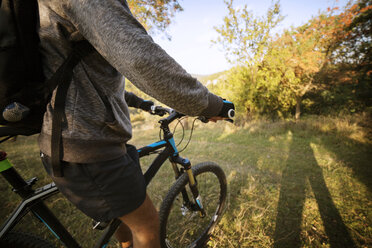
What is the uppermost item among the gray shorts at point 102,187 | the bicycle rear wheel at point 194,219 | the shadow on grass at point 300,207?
the gray shorts at point 102,187

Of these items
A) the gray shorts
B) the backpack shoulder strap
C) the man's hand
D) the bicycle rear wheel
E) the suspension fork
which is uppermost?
the backpack shoulder strap

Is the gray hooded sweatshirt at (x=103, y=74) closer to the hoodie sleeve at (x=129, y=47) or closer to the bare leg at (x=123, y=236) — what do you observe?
the hoodie sleeve at (x=129, y=47)

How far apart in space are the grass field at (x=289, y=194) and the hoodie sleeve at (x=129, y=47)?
2159mm

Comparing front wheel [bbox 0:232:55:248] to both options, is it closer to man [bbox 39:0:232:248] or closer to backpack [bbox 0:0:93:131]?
man [bbox 39:0:232:248]

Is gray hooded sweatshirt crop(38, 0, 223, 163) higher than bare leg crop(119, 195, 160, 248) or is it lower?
higher

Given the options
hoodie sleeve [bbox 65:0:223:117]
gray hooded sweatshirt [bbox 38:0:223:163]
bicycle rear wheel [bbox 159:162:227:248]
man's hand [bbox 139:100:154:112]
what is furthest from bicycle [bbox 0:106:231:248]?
hoodie sleeve [bbox 65:0:223:117]

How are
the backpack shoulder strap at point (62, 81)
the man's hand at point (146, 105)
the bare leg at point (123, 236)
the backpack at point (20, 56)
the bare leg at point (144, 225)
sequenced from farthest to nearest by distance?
the man's hand at point (146, 105) → the bare leg at point (123, 236) → the bare leg at point (144, 225) → the backpack shoulder strap at point (62, 81) → the backpack at point (20, 56)

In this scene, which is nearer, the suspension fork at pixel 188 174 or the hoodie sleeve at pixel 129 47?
the hoodie sleeve at pixel 129 47

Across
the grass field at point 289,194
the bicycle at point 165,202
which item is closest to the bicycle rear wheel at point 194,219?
the bicycle at point 165,202

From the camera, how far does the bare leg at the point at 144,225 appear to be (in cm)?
100

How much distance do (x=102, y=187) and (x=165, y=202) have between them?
0.86 metres

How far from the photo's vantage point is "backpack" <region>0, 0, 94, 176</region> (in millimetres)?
574

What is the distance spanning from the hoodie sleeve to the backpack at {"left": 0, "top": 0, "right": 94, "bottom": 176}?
0.56 feet

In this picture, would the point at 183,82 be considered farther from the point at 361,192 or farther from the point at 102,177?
Result: the point at 361,192
